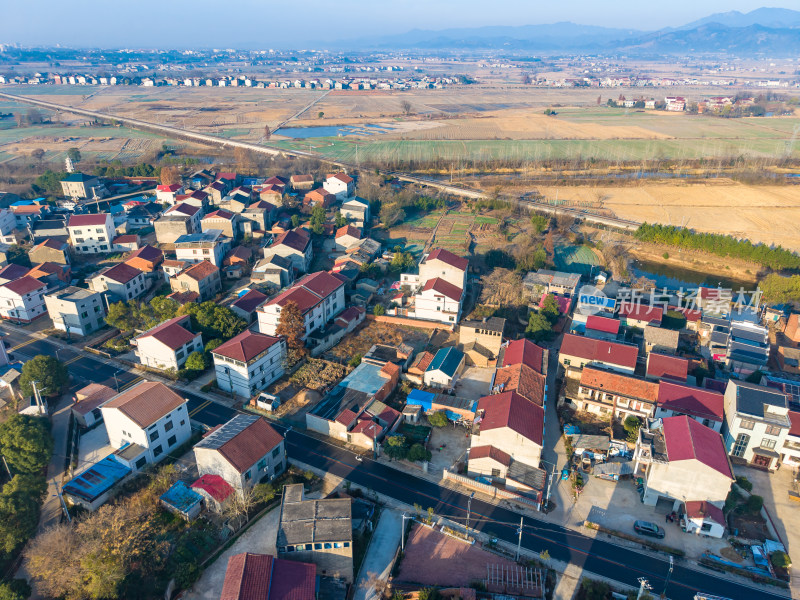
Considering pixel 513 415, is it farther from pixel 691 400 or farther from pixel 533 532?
pixel 691 400

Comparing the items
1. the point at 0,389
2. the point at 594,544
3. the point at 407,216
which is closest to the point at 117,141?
the point at 407,216

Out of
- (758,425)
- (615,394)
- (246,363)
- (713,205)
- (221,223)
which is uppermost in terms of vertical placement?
(221,223)

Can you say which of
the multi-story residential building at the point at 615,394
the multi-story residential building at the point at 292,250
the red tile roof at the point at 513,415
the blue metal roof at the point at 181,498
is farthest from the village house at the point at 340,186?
the blue metal roof at the point at 181,498

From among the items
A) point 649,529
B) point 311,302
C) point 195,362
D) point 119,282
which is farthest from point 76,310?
point 649,529

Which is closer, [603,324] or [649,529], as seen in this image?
[649,529]

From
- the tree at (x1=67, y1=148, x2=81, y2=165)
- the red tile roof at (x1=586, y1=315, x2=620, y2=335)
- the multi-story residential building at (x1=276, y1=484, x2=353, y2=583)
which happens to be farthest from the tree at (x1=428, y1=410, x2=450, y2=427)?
the tree at (x1=67, y1=148, x2=81, y2=165)

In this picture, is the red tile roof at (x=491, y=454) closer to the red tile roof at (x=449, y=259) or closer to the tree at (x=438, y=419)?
the tree at (x=438, y=419)
